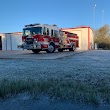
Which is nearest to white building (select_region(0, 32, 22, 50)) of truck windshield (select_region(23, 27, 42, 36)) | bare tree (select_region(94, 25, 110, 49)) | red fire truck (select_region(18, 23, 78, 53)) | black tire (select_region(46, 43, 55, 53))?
red fire truck (select_region(18, 23, 78, 53))

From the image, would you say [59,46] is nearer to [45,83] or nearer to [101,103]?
[45,83]

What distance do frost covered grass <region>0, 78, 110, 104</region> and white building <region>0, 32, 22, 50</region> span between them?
35709 mm

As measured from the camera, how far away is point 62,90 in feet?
15.1

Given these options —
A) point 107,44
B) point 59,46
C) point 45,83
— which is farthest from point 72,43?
point 107,44

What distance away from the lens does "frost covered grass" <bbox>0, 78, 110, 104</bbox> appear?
4.14 metres

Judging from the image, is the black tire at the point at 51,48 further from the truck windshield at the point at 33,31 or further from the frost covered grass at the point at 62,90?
the frost covered grass at the point at 62,90

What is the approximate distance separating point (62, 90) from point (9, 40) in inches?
1475

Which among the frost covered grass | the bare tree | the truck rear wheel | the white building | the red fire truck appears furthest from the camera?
the bare tree

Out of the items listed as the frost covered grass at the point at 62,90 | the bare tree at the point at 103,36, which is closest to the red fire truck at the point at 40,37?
the frost covered grass at the point at 62,90

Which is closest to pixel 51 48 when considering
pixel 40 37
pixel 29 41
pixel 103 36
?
pixel 40 37

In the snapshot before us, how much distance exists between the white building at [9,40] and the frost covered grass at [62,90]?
117ft

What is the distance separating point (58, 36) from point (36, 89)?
669 inches

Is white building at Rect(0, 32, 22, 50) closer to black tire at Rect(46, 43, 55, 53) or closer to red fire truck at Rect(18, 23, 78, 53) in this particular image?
red fire truck at Rect(18, 23, 78, 53)

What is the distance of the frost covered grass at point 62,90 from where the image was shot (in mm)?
4145
